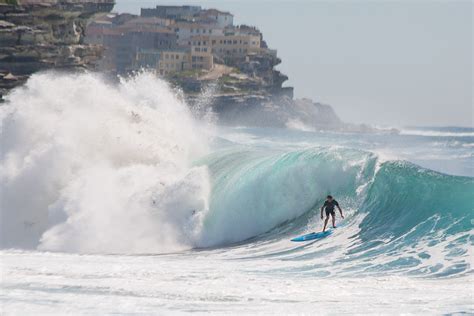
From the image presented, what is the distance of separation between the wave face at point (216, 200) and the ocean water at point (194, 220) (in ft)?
0.14

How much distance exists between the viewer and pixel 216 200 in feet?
73.6

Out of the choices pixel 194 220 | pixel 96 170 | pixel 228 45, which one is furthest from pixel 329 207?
pixel 228 45

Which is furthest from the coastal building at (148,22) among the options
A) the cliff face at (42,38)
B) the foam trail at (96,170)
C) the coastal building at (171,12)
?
the foam trail at (96,170)

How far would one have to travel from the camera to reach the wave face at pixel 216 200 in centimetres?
1839

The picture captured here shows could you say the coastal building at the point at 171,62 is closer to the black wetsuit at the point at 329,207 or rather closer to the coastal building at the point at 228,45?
the coastal building at the point at 228,45

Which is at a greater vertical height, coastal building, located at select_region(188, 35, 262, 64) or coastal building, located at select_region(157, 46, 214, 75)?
coastal building, located at select_region(188, 35, 262, 64)

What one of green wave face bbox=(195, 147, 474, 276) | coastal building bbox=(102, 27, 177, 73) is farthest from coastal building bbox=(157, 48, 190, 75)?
green wave face bbox=(195, 147, 474, 276)

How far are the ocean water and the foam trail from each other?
45 millimetres

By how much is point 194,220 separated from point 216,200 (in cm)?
104

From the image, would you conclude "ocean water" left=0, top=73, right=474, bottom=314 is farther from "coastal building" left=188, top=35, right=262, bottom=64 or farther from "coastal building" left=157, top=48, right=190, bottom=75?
"coastal building" left=188, top=35, right=262, bottom=64

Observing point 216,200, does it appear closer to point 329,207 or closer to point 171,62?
point 329,207

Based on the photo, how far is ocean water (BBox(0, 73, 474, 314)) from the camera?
14422 mm

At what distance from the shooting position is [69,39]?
87.5 m

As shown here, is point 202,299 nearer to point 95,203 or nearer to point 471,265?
point 471,265
